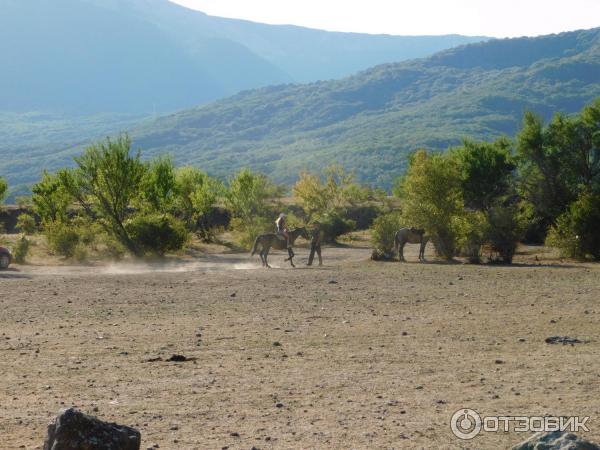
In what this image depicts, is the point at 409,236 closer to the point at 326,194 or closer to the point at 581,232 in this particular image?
the point at 581,232

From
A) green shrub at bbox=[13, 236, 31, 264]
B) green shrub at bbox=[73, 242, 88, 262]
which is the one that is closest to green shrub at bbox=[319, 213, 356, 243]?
green shrub at bbox=[73, 242, 88, 262]

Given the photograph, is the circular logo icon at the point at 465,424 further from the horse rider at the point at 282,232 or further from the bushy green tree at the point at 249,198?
the bushy green tree at the point at 249,198

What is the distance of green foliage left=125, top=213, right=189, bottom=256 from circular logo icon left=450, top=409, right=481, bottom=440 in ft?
101

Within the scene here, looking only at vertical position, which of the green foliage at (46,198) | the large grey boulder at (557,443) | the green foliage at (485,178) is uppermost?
the green foliage at (485,178)

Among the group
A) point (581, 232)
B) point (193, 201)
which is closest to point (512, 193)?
point (581, 232)

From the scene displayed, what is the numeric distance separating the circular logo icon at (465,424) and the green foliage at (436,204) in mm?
25450

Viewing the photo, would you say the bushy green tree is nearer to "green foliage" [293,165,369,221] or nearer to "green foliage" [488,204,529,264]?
"green foliage" [293,165,369,221]

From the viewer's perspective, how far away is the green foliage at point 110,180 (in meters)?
38.5

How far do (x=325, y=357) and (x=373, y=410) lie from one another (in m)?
3.35

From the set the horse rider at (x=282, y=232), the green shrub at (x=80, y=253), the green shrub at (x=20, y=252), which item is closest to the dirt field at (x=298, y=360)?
the horse rider at (x=282, y=232)

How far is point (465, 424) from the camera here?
8.59 metres

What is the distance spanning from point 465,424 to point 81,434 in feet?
13.0

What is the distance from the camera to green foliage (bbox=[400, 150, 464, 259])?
34.5 meters

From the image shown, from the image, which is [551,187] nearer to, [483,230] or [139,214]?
[483,230]
